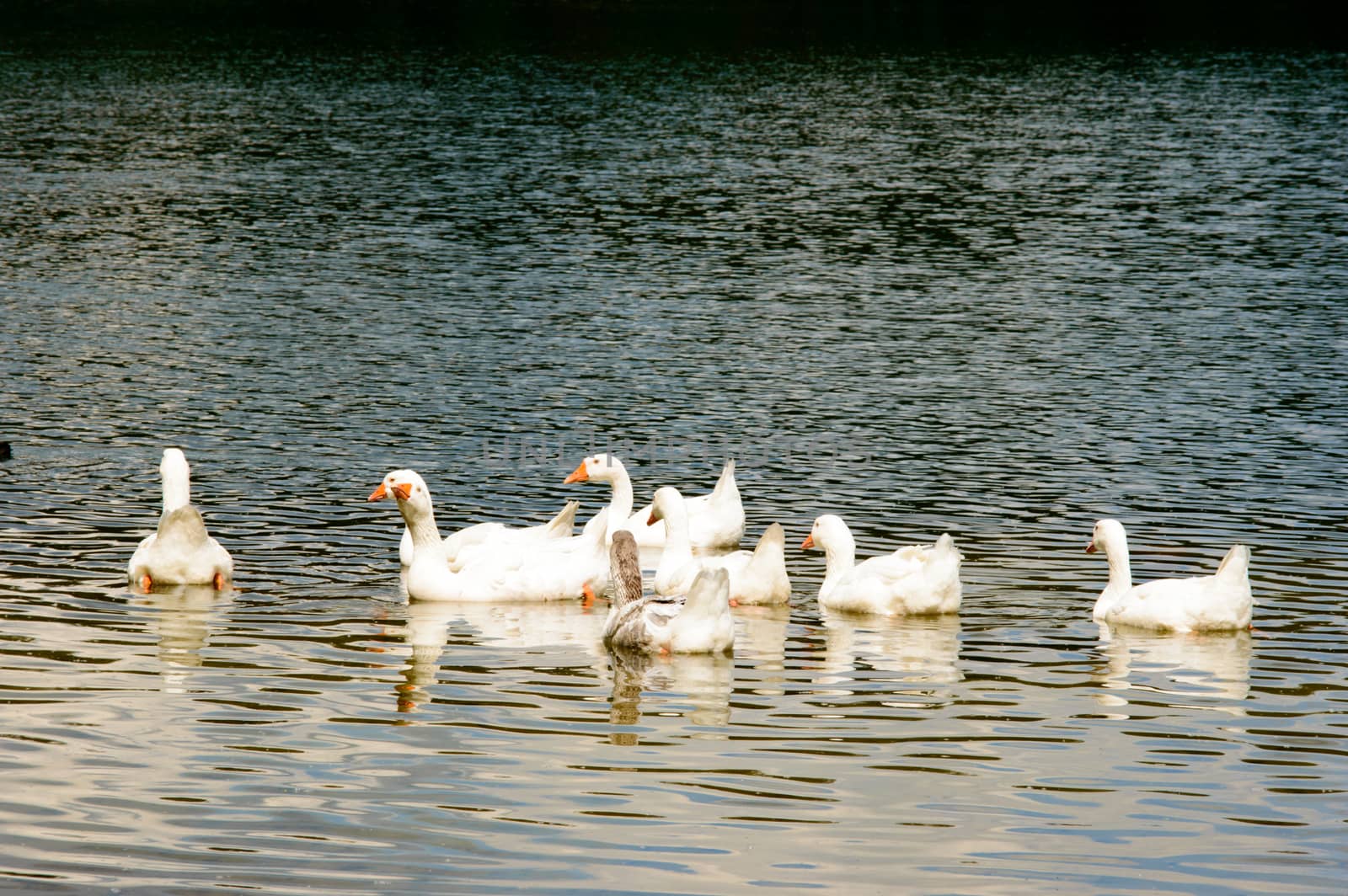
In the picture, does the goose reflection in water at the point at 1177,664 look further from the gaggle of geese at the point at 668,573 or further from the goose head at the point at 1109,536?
the goose head at the point at 1109,536

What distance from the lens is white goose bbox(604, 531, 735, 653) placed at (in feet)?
51.9

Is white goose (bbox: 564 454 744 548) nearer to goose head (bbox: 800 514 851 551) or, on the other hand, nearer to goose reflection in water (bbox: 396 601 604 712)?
goose head (bbox: 800 514 851 551)

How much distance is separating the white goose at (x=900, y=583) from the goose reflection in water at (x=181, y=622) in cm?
587

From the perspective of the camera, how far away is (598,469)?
21.1 m

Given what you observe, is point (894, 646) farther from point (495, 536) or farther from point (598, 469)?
point (598, 469)

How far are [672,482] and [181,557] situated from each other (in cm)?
821

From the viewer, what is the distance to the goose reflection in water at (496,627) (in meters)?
15.9

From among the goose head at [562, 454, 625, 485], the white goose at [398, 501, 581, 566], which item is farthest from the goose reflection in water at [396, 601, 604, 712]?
the goose head at [562, 454, 625, 485]

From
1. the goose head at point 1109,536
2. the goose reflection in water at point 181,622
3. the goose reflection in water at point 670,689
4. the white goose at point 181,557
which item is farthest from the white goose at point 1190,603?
the white goose at point 181,557

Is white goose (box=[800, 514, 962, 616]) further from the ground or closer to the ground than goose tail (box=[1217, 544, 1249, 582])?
closer to the ground

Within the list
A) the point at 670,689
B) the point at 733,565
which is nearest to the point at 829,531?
the point at 733,565

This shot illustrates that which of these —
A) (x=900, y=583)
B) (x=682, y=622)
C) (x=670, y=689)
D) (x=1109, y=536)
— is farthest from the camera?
(x=1109, y=536)

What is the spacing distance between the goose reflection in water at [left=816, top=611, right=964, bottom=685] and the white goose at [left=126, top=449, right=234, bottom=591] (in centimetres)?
589

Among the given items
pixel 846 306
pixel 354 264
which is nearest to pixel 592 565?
pixel 846 306
